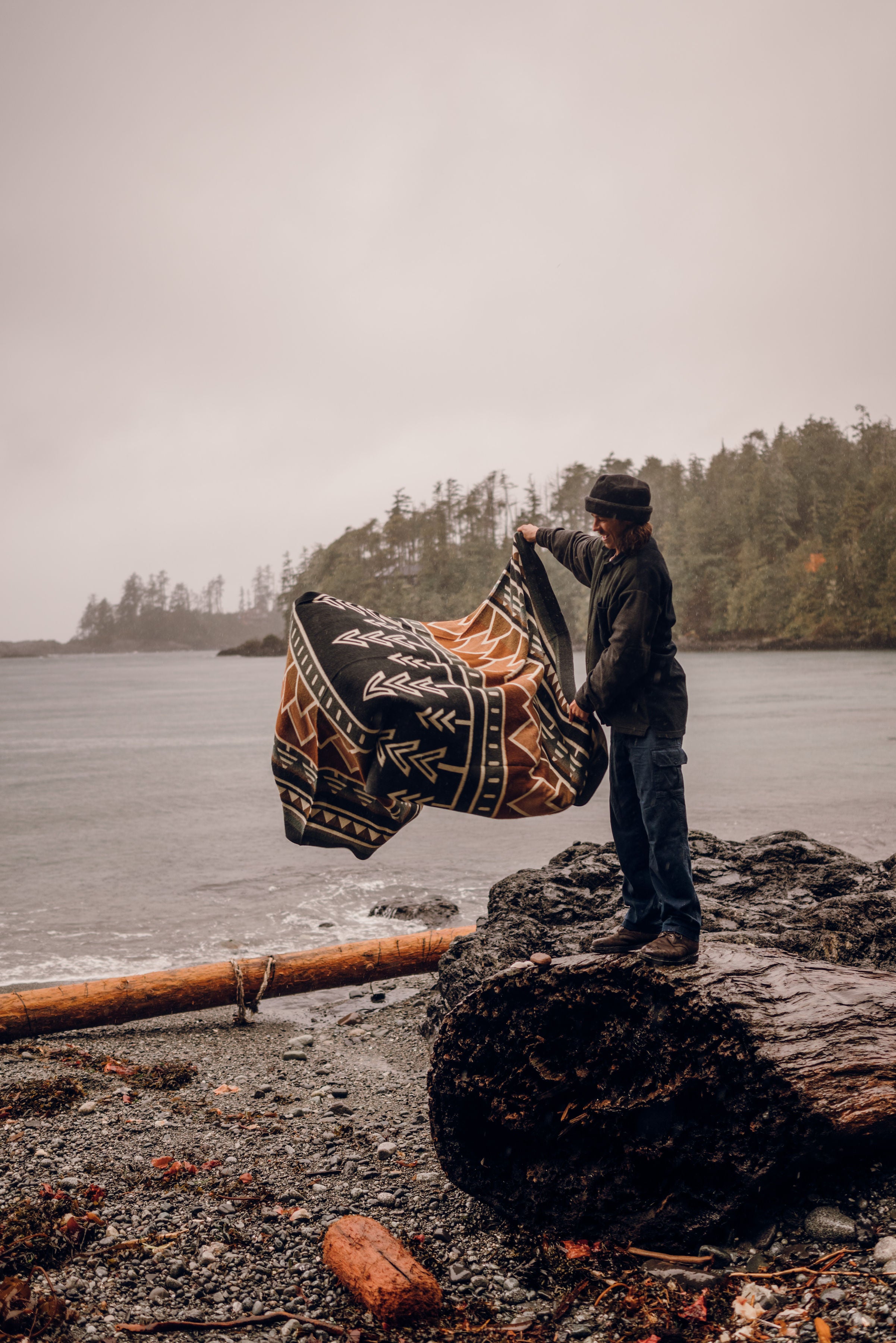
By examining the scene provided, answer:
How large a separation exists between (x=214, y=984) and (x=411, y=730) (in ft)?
14.2

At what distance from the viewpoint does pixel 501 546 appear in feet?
375

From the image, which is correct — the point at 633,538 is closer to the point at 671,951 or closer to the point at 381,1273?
the point at 671,951

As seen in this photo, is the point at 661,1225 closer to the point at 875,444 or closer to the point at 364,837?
the point at 364,837

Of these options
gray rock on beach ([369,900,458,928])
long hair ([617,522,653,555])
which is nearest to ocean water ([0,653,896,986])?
gray rock on beach ([369,900,458,928])

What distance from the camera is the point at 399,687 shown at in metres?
4.59

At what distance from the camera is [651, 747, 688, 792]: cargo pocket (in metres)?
4.42

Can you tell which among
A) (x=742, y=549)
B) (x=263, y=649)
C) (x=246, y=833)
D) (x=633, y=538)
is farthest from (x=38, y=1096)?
(x=263, y=649)

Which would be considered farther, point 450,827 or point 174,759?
point 174,759

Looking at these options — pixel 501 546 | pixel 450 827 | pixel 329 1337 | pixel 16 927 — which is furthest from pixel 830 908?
pixel 501 546

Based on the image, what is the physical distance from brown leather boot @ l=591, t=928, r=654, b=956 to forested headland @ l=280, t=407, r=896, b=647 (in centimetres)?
8047

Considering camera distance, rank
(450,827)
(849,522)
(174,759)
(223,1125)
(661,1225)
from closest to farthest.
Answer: (661,1225) → (223,1125) → (450,827) → (174,759) → (849,522)

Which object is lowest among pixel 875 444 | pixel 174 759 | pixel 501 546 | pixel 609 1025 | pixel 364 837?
pixel 174 759

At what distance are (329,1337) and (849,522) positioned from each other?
100635mm

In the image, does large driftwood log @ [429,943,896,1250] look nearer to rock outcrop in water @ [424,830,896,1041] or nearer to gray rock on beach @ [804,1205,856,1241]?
gray rock on beach @ [804,1205,856,1241]
